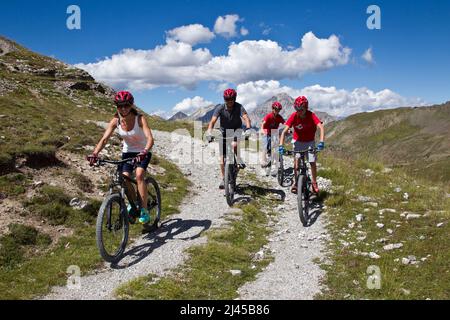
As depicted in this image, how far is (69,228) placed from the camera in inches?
417

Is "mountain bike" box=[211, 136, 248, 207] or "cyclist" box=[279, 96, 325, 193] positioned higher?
"cyclist" box=[279, 96, 325, 193]

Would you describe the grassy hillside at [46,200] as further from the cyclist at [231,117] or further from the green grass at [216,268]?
the cyclist at [231,117]

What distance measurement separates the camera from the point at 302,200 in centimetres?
1161

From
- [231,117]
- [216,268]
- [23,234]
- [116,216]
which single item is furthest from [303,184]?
[23,234]

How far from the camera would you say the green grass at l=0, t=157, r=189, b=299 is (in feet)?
25.1

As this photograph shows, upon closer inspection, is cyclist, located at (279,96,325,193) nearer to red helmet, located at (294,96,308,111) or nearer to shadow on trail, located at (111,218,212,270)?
red helmet, located at (294,96,308,111)

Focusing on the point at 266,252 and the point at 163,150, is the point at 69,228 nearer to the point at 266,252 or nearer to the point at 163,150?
the point at 266,252

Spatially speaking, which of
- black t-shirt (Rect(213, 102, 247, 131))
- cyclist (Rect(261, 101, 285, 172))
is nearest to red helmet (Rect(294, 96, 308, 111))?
black t-shirt (Rect(213, 102, 247, 131))

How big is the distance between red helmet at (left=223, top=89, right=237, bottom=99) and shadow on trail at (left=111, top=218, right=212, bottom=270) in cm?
440

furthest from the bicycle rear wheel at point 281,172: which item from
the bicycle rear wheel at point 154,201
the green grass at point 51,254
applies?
the bicycle rear wheel at point 154,201

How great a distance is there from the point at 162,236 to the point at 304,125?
6.00 m

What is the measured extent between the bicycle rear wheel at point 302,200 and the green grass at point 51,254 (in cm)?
445

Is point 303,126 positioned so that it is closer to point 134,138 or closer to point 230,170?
point 230,170
